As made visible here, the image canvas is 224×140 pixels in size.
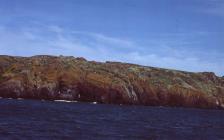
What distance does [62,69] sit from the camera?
189625 mm

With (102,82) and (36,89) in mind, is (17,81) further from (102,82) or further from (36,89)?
(102,82)

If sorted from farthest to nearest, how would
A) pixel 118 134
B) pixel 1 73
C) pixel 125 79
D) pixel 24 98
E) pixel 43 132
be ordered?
pixel 125 79 → pixel 1 73 → pixel 24 98 → pixel 118 134 → pixel 43 132

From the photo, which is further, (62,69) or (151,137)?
(62,69)

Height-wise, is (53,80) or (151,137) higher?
(53,80)

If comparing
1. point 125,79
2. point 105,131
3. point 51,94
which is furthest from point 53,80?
point 105,131

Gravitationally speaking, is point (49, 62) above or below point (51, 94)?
above

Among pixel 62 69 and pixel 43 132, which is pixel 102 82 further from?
pixel 43 132

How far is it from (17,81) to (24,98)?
682cm

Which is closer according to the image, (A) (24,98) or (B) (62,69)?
(A) (24,98)

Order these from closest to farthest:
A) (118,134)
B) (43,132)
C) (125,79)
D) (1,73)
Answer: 1. (43,132)
2. (118,134)
3. (1,73)
4. (125,79)

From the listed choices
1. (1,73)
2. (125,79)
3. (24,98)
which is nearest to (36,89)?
(24,98)

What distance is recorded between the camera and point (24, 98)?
17050cm

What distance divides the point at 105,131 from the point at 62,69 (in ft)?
429

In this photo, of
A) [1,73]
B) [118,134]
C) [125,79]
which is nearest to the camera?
[118,134]
